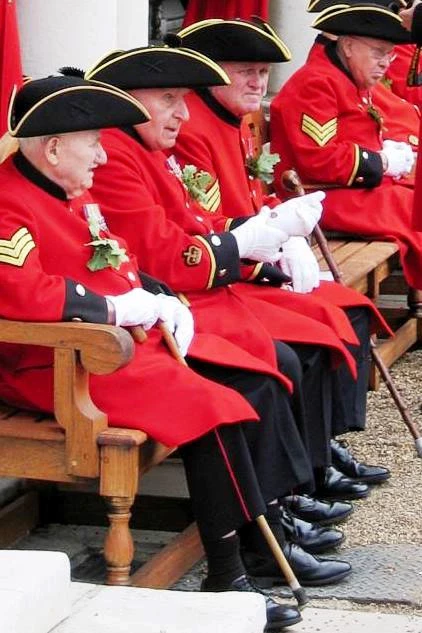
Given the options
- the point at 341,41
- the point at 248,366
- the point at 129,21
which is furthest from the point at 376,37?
the point at 248,366

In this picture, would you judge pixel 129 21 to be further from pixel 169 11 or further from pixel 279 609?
pixel 169 11

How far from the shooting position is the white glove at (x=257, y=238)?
5188 millimetres

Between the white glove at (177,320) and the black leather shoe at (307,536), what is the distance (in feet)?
2.18

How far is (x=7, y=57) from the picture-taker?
17.1 ft

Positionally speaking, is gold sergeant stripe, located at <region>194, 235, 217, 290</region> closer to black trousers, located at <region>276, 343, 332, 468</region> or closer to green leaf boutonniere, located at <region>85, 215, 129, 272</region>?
black trousers, located at <region>276, 343, 332, 468</region>

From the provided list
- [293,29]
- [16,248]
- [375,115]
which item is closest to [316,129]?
[375,115]

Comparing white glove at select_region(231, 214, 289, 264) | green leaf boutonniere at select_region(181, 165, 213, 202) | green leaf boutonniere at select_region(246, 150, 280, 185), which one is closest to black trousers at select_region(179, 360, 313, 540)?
white glove at select_region(231, 214, 289, 264)

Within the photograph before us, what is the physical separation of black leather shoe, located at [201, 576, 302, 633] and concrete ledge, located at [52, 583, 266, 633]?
2.61ft

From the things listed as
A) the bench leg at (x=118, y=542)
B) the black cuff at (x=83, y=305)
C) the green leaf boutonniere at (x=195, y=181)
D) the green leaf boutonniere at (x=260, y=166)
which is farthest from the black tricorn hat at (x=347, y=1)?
the bench leg at (x=118, y=542)

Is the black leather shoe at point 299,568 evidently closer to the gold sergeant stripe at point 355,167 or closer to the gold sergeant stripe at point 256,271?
the gold sergeant stripe at point 256,271

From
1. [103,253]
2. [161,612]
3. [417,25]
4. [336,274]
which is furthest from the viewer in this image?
[417,25]

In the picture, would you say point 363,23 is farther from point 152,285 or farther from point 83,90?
point 83,90

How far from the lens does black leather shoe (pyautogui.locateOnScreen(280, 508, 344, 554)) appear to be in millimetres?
5078

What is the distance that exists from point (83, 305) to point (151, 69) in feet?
2.84
